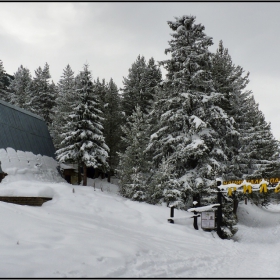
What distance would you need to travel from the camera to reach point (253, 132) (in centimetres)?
2483

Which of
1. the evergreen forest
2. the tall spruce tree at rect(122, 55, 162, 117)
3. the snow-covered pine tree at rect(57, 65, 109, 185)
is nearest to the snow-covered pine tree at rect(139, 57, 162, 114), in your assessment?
the tall spruce tree at rect(122, 55, 162, 117)

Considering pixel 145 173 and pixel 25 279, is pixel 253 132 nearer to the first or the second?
pixel 145 173

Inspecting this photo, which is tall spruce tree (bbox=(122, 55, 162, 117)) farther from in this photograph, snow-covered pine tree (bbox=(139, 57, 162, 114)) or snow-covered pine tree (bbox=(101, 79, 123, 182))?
snow-covered pine tree (bbox=(101, 79, 123, 182))

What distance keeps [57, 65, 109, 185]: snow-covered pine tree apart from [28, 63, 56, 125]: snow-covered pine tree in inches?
833

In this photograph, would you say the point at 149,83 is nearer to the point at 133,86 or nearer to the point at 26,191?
the point at 133,86

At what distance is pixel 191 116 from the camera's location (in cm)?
1805

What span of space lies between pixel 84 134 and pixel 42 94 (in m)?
25.8

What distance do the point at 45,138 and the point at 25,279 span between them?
24.4 metres

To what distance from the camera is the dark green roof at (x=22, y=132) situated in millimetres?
21500

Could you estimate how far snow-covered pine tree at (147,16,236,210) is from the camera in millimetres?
17656

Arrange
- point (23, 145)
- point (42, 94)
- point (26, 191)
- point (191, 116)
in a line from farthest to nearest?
point (42, 94) < point (23, 145) < point (191, 116) < point (26, 191)

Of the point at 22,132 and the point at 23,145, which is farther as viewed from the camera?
the point at 22,132

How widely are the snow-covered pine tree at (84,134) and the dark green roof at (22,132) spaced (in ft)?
8.24

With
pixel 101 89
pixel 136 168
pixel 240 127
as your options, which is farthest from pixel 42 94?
pixel 240 127
